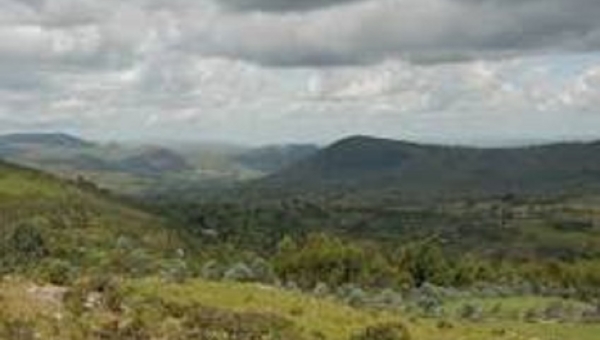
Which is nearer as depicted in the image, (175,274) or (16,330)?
(16,330)

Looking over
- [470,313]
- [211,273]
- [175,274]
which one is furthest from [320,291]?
[175,274]

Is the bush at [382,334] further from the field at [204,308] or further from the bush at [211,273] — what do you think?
the bush at [211,273]

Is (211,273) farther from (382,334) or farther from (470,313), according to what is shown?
(382,334)

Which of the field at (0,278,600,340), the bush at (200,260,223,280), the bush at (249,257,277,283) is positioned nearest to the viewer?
the field at (0,278,600,340)

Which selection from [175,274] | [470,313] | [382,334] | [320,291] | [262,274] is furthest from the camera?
[262,274]

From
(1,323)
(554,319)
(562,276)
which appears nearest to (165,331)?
(1,323)

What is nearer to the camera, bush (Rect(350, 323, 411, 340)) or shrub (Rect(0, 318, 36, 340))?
shrub (Rect(0, 318, 36, 340))

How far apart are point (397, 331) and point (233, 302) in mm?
10130

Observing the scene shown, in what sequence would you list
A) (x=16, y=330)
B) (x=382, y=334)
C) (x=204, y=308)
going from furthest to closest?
(x=382, y=334)
(x=204, y=308)
(x=16, y=330)

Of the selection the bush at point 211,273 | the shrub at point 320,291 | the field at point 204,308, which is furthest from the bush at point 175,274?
the shrub at point 320,291

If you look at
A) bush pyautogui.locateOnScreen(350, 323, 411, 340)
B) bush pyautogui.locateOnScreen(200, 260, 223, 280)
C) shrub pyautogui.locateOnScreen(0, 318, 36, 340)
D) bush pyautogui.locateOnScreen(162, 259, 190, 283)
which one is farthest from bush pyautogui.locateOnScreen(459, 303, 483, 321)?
shrub pyautogui.locateOnScreen(0, 318, 36, 340)

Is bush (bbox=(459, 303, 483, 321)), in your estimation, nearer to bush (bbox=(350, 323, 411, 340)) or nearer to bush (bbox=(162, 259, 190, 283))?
bush (bbox=(162, 259, 190, 283))

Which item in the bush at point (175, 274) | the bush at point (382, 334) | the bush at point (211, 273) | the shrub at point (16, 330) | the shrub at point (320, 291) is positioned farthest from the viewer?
the bush at point (211, 273)

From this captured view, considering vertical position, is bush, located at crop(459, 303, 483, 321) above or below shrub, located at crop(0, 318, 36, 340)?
below
